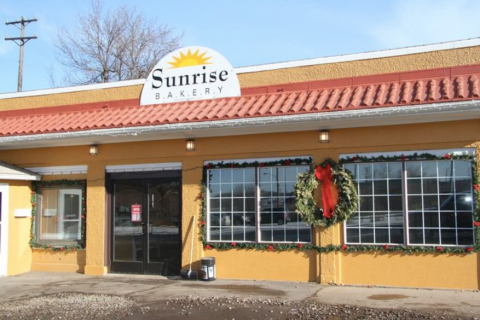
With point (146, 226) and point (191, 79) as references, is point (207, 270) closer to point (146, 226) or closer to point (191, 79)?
point (146, 226)

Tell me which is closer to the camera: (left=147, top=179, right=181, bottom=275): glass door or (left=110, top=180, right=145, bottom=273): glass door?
(left=147, top=179, right=181, bottom=275): glass door

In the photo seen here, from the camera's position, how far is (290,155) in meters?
10.8

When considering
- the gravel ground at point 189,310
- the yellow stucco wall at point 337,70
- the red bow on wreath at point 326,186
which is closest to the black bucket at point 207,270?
the gravel ground at point 189,310

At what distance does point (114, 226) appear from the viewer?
12438 mm

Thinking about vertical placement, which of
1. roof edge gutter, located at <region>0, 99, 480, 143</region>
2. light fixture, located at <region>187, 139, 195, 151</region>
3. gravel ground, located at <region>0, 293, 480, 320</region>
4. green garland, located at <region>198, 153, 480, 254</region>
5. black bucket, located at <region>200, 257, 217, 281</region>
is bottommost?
gravel ground, located at <region>0, 293, 480, 320</region>

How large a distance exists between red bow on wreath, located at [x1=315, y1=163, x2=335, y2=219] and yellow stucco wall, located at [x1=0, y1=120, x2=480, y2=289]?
25cm

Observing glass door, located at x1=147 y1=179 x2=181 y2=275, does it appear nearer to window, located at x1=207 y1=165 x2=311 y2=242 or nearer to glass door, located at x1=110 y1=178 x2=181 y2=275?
glass door, located at x1=110 y1=178 x2=181 y2=275

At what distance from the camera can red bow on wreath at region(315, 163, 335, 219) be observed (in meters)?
10.2

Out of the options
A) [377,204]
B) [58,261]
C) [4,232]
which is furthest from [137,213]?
[377,204]

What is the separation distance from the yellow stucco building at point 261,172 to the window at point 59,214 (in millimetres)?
35

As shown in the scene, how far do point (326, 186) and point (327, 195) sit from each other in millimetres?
178

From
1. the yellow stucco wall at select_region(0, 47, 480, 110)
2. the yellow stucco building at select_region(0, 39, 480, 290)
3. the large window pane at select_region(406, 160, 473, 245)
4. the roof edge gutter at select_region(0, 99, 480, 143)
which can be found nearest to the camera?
the roof edge gutter at select_region(0, 99, 480, 143)

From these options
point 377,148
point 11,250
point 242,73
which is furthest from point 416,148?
point 11,250

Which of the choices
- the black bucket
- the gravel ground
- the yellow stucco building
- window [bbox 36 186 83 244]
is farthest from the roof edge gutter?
the gravel ground
